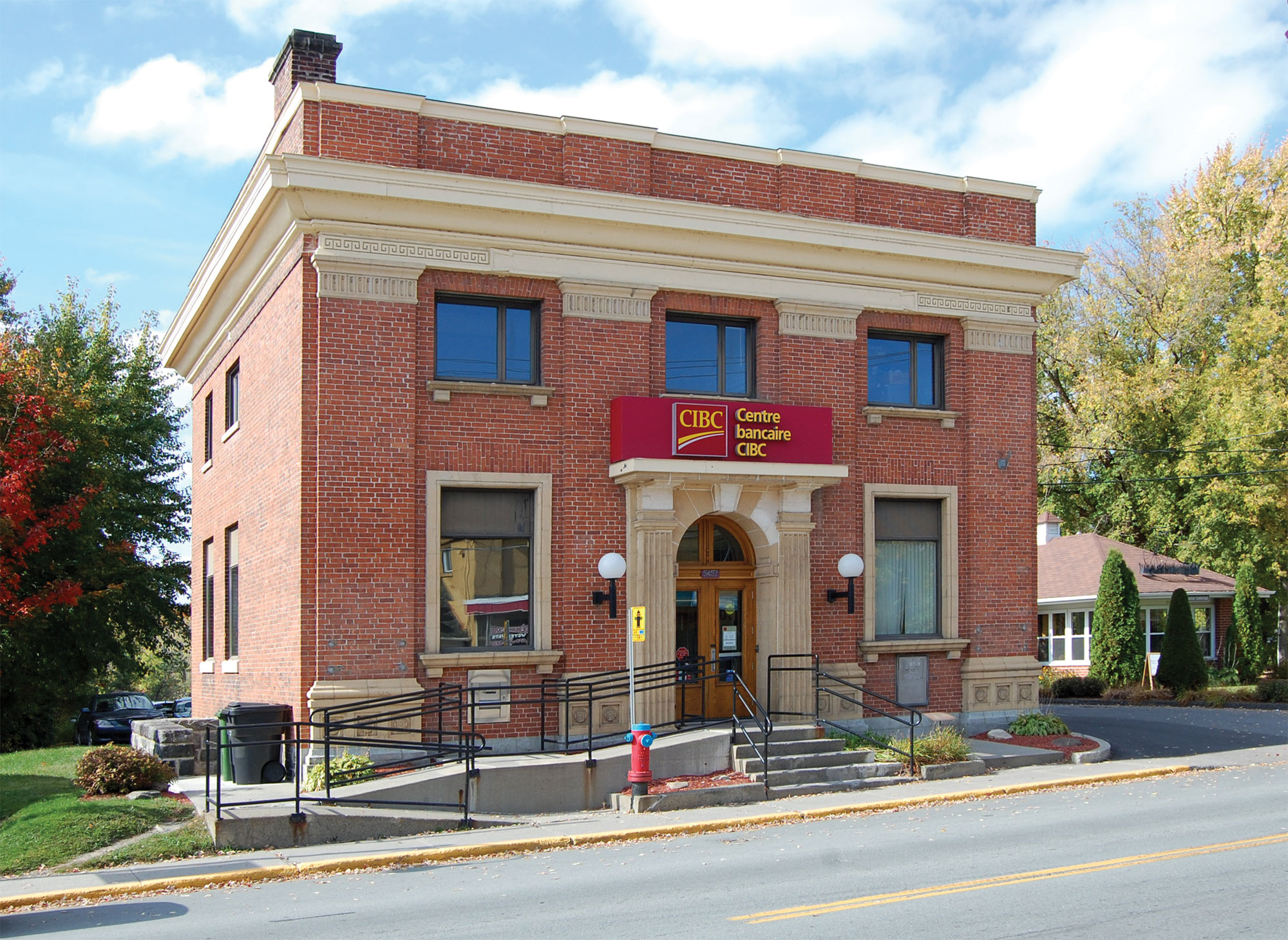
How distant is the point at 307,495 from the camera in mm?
15953

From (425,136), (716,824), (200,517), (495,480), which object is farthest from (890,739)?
(200,517)

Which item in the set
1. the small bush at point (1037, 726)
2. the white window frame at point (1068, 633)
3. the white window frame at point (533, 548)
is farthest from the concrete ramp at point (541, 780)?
the white window frame at point (1068, 633)

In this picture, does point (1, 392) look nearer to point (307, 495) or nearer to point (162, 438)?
point (162, 438)

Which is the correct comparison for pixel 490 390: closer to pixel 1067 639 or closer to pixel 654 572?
pixel 654 572

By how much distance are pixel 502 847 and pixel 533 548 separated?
5393mm

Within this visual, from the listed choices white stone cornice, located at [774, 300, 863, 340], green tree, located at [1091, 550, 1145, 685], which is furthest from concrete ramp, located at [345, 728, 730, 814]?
green tree, located at [1091, 550, 1145, 685]

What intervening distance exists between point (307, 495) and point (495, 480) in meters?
2.53

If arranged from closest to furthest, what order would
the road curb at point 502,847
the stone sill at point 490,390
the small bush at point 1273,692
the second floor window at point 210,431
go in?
the road curb at point 502,847, the stone sill at point 490,390, the second floor window at point 210,431, the small bush at point 1273,692

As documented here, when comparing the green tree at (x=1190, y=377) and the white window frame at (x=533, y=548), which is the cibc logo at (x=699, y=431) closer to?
the white window frame at (x=533, y=548)

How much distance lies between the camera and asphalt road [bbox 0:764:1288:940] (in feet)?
28.8

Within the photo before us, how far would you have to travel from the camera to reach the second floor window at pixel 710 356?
18406 millimetres

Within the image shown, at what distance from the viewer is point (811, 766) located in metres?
16.2

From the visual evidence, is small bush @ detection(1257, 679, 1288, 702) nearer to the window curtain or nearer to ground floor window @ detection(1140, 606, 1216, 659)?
ground floor window @ detection(1140, 606, 1216, 659)

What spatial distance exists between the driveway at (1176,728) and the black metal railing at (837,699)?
3.87 meters
